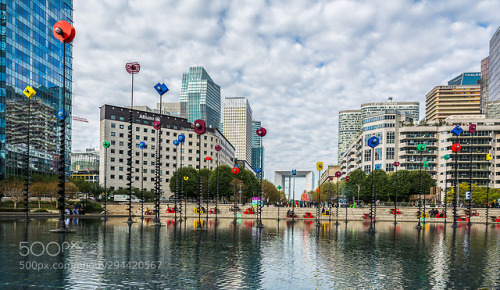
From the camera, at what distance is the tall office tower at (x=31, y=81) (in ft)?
262

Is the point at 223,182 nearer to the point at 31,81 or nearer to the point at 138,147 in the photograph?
the point at 138,147

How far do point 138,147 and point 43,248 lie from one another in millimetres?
120654

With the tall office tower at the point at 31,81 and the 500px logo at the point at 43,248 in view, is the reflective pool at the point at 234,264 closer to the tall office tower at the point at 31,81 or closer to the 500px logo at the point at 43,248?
the 500px logo at the point at 43,248

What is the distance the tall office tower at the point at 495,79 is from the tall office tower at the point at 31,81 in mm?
155543

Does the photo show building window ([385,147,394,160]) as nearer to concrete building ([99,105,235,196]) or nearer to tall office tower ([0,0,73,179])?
concrete building ([99,105,235,196])

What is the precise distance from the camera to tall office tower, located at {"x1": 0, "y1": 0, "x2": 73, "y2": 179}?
79750mm

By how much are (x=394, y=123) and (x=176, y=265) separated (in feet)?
432

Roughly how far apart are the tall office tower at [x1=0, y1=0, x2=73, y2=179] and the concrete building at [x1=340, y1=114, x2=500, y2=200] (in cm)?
10531

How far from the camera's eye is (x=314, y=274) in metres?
18.3

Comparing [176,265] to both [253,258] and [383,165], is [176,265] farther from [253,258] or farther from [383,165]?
[383,165]

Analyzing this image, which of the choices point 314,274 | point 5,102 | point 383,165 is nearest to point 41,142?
point 5,102

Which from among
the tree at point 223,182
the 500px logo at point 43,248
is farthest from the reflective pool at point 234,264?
the tree at point 223,182

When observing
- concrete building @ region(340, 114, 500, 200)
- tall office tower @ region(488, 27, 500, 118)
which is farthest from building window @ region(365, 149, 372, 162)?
tall office tower @ region(488, 27, 500, 118)

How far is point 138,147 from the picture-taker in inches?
5556
